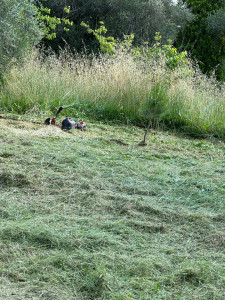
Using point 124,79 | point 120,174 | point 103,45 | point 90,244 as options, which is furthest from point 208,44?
point 90,244

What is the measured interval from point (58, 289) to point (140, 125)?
552cm

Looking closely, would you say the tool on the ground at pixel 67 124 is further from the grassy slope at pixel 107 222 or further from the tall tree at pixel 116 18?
the tall tree at pixel 116 18

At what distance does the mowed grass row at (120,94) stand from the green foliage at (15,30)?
14.6 inches

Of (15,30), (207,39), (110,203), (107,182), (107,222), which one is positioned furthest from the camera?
(207,39)

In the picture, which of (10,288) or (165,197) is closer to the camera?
(10,288)

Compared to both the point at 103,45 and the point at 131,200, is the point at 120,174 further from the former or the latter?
the point at 103,45

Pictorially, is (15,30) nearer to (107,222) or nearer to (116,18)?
(107,222)

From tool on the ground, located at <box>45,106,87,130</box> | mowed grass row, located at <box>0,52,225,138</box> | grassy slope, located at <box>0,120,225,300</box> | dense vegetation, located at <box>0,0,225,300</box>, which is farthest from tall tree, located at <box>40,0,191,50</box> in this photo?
grassy slope, located at <box>0,120,225,300</box>

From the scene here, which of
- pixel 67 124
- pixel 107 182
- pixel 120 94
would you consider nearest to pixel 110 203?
pixel 107 182

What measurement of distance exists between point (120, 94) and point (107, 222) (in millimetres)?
5357

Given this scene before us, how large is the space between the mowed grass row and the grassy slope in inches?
79.4

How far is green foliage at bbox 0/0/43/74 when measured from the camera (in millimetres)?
6926

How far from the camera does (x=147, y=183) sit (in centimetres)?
391

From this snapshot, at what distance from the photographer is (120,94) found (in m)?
8.07
